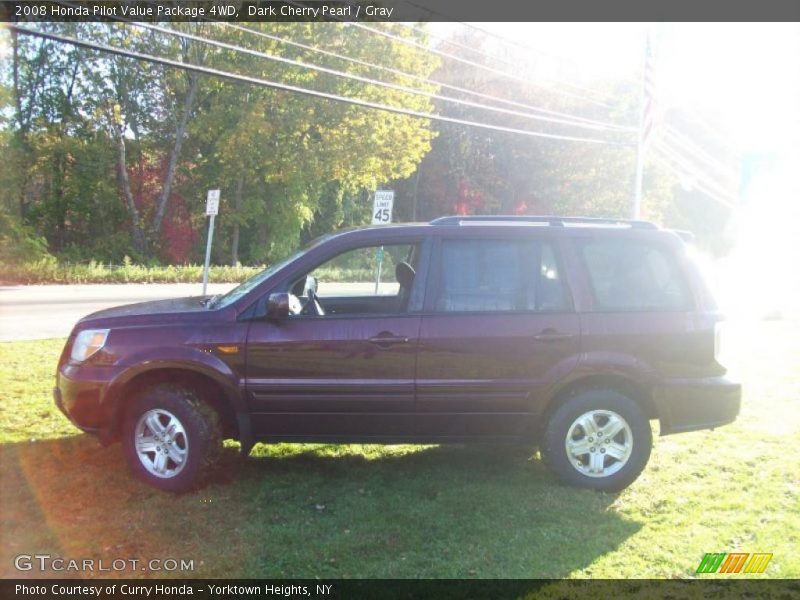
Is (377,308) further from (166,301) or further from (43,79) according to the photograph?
(43,79)

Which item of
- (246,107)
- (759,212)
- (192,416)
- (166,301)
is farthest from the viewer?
(246,107)

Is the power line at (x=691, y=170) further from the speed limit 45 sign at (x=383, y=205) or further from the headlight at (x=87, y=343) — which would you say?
the headlight at (x=87, y=343)

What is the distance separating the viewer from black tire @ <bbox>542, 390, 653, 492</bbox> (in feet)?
15.4

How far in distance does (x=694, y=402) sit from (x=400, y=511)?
223cm

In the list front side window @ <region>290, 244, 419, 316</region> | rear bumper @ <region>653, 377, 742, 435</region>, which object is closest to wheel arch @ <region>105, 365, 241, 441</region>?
front side window @ <region>290, 244, 419, 316</region>

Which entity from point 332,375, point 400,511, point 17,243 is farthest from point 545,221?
point 17,243

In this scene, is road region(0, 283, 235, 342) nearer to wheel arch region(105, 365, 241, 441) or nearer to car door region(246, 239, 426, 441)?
wheel arch region(105, 365, 241, 441)

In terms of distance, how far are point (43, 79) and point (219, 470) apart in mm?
31506

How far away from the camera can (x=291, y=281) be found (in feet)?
15.5

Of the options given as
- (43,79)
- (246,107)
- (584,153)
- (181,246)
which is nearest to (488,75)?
(584,153)

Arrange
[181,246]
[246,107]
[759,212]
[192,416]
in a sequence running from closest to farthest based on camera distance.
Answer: [192,416], [759,212], [246,107], [181,246]

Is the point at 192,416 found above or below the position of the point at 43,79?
below

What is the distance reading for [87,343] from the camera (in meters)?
4.64

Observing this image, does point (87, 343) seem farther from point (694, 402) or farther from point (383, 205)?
point (383, 205)
